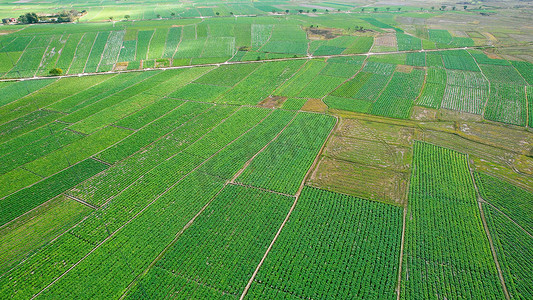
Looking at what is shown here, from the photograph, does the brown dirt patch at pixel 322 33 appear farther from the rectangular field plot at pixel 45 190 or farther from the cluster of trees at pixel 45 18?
the cluster of trees at pixel 45 18

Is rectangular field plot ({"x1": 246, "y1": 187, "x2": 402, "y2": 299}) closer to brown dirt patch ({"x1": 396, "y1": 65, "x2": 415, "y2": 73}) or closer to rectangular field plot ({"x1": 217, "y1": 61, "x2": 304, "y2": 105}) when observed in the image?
rectangular field plot ({"x1": 217, "y1": 61, "x2": 304, "y2": 105})

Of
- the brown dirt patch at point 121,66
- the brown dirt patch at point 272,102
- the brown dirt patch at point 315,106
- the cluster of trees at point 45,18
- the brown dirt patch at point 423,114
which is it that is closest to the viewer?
the brown dirt patch at point 423,114

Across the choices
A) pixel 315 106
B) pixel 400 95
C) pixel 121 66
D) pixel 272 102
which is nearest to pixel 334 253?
pixel 315 106

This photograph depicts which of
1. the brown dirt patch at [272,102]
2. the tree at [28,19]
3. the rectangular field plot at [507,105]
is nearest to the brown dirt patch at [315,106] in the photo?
the brown dirt patch at [272,102]

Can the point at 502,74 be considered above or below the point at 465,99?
above

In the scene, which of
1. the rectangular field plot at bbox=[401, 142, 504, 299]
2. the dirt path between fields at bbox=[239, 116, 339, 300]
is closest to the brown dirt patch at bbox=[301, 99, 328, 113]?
the dirt path between fields at bbox=[239, 116, 339, 300]

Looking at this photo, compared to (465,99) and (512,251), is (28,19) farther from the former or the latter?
(512,251)
